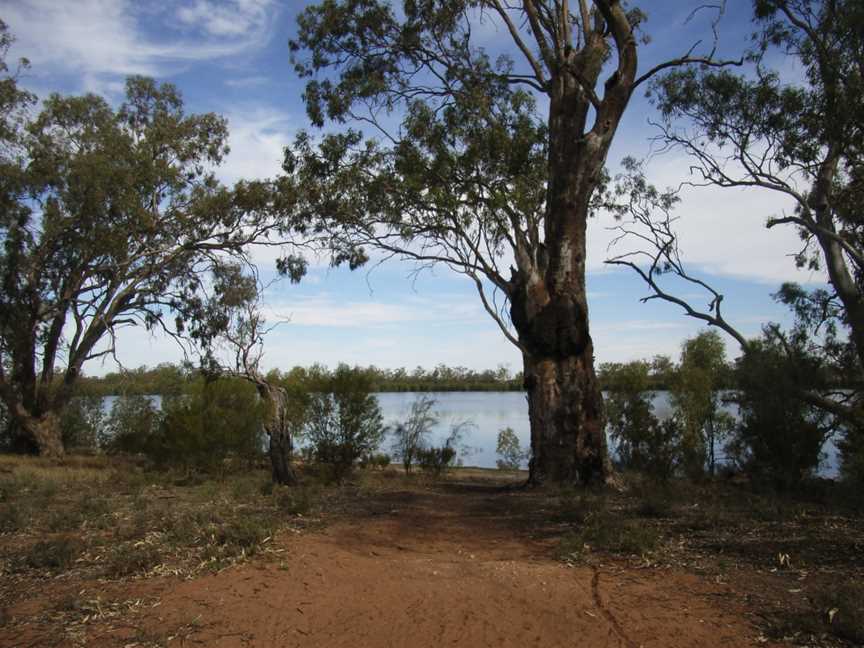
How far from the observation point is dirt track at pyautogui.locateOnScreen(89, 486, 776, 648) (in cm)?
434

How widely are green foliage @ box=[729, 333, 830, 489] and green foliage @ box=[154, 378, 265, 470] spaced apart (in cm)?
872

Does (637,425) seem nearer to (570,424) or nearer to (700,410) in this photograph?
(700,410)

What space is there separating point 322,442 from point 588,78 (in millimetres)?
7772

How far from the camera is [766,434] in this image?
1112cm

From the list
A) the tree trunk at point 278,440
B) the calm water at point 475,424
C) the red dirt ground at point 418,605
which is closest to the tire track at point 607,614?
the red dirt ground at point 418,605

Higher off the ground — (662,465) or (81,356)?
(81,356)

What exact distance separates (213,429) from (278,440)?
339 cm

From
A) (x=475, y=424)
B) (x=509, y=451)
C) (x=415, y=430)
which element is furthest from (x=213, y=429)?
(x=509, y=451)

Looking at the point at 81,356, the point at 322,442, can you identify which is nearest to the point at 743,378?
the point at 322,442

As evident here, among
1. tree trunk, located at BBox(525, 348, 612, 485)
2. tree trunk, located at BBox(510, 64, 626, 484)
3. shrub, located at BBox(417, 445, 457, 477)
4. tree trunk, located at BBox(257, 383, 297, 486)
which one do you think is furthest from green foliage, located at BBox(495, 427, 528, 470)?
tree trunk, located at BBox(257, 383, 297, 486)

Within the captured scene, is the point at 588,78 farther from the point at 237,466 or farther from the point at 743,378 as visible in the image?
the point at 237,466

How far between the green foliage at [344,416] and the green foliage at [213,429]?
3.99 feet

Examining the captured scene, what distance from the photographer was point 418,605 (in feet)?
15.8

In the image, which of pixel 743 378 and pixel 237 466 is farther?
pixel 237 466
